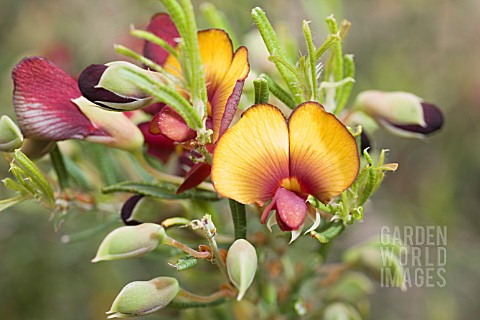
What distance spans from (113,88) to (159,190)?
31cm

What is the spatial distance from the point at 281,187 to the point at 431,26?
6.01ft

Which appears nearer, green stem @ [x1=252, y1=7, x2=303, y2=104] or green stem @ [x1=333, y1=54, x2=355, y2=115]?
green stem @ [x1=252, y1=7, x2=303, y2=104]

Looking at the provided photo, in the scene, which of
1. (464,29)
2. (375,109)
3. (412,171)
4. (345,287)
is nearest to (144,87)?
(375,109)

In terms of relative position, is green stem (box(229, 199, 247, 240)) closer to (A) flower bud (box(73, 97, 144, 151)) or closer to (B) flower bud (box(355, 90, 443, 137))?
(A) flower bud (box(73, 97, 144, 151))

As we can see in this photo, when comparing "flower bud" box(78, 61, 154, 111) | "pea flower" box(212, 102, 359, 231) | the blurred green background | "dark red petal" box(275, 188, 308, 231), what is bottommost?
the blurred green background

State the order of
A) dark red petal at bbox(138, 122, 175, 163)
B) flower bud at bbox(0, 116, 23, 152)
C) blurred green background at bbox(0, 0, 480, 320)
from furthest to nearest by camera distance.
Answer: blurred green background at bbox(0, 0, 480, 320)
dark red petal at bbox(138, 122, 175, 163)
flower bud at bbox(0, 116, 23, 152)

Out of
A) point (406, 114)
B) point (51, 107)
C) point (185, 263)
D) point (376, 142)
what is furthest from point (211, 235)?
point (376, 142)

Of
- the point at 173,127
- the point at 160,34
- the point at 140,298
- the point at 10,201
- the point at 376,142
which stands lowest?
the point at 376,142

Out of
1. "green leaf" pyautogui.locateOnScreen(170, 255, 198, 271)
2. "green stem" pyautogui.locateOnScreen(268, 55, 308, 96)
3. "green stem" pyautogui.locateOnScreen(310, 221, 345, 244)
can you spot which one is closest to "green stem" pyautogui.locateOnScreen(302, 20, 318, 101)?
"green stem" pyautogui.locateOnScreen(268, 55, 308, 96)

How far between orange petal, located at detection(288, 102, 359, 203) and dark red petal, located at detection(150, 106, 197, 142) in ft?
0.54

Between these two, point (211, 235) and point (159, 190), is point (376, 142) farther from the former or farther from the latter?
point (211, 235)

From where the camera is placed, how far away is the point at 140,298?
1.02 m

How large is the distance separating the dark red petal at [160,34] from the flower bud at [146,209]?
0.27m

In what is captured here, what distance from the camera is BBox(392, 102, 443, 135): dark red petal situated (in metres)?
1.28
